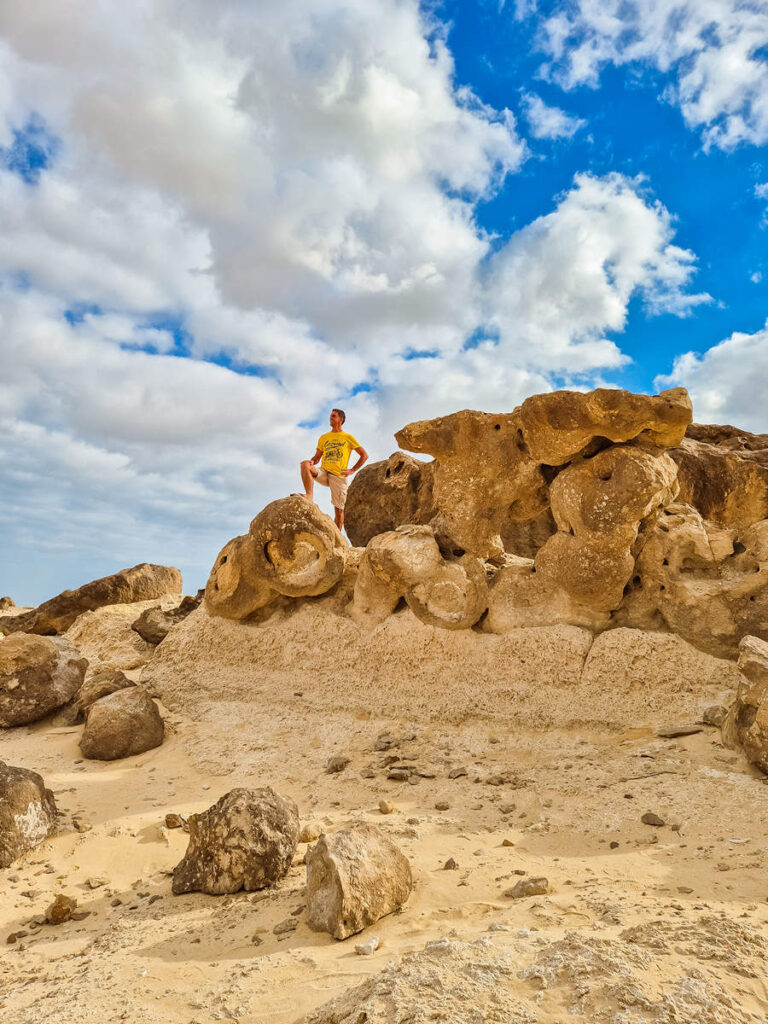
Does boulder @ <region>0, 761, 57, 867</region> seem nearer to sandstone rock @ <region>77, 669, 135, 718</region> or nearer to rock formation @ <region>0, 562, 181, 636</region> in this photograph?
sandstone rock @ <region>77, 669, 135, 718</region>

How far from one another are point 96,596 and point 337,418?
3.62 metres

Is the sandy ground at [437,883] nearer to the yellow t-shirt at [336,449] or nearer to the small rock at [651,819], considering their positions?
the small rock at [651,819]

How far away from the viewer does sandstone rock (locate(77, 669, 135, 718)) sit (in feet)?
17.6

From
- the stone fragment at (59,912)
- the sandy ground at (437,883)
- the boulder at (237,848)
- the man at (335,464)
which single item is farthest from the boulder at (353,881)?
the man at (335,464)

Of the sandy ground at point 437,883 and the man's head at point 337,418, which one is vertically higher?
the man's head at point 337,418

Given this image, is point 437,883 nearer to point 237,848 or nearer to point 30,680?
point 237,848

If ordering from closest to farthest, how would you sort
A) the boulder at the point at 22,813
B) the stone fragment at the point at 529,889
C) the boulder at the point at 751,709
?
the stone fragment at the point at 529,889 → the boulder at the point at 22,813 → the boulder at the point at 751,709

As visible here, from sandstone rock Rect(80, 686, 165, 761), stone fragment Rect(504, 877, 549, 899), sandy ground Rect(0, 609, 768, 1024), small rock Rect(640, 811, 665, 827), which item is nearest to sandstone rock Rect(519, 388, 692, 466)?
sandy ground Rect(0, 609, 768, 1024)

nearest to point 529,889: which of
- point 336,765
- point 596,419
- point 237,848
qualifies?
point 237,848

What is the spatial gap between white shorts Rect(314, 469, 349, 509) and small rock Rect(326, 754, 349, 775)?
3448 mm

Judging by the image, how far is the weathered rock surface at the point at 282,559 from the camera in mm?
5445

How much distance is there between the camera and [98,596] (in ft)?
27.7

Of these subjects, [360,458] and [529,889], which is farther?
[360,458]

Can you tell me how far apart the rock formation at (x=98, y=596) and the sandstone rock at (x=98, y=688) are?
9.72 feet
